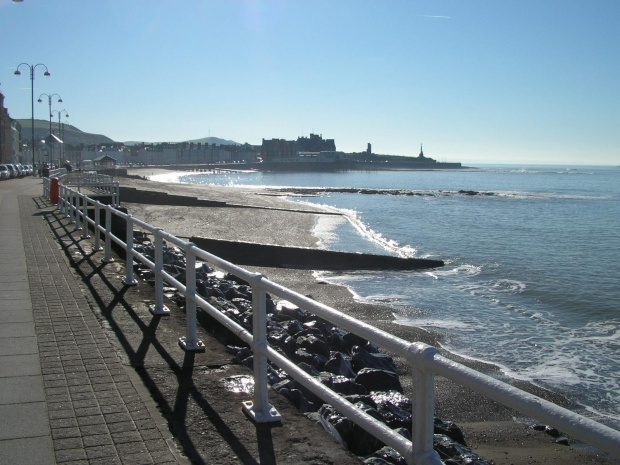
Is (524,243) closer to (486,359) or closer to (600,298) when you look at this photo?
(600,298)

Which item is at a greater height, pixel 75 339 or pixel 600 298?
Result: pixel 75 339

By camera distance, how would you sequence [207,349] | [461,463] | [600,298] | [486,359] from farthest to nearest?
[600,298] < [486,359] < [207,349] < [461,463]

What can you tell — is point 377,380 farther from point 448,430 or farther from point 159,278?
point 159,278

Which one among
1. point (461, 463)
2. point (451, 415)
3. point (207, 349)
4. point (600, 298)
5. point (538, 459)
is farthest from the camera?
point (600, 298)

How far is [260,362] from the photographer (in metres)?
4.18

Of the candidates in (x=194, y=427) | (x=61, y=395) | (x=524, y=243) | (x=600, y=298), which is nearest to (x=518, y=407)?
(x=194, y=427)

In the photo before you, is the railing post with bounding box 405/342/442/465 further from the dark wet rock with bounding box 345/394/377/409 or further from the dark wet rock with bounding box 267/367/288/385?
the dark wet rock with bounding box 267/367/288/385

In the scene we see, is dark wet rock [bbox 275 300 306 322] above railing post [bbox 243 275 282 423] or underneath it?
underneath

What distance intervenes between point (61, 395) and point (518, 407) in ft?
11.5

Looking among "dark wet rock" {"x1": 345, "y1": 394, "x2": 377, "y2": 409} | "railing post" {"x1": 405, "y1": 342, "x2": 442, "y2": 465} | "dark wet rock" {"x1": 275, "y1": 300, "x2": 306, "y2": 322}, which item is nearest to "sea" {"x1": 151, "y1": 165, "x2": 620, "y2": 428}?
"dark wet rock" {"x1": 275, "y1": 300, "x2": 306, "y2": 322}

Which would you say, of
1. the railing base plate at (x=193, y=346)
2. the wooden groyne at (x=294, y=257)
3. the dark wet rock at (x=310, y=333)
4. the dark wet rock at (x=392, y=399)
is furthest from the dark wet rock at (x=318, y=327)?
the wooden groyne at (x=294, y=257)

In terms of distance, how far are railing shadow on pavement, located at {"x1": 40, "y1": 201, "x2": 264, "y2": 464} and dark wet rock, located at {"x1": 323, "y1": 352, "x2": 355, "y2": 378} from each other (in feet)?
7.96

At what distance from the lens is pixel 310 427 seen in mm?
4141

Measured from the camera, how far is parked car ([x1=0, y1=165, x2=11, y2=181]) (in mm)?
46869
